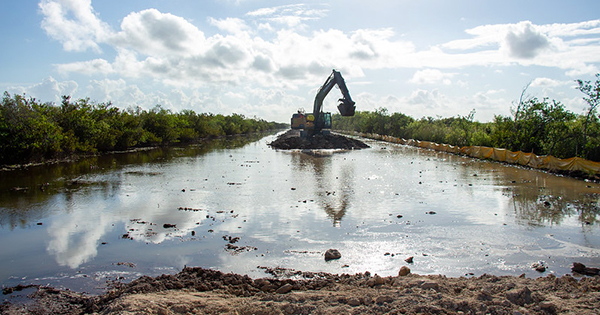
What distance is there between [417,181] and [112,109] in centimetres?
3205

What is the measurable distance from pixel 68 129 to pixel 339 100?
25.3 m

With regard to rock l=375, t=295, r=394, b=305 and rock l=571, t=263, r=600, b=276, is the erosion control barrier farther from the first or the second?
rock l=375, t=295, r=394, b=305

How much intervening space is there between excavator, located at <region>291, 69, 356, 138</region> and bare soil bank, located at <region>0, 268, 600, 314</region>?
34.6 meters

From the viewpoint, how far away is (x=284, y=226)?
10172mm

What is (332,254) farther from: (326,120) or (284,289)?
(326,120)

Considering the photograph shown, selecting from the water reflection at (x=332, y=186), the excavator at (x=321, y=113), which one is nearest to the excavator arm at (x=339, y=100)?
the excavator at (x=321, y=113)

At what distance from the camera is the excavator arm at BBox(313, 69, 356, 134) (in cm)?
3991

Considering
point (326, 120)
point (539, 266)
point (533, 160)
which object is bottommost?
point (539, 266)

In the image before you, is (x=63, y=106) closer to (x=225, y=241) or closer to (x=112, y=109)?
(x=112, y=109)

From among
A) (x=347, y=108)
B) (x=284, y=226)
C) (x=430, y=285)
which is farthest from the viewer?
(x=347, y=108)

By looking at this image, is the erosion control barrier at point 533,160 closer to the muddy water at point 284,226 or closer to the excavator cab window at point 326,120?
the muddy water at point 284,226

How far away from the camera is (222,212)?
1170 centimetres

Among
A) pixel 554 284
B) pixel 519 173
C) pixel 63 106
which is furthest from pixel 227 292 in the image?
pixel 63 106

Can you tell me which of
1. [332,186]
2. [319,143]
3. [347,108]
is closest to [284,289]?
[332,186]
